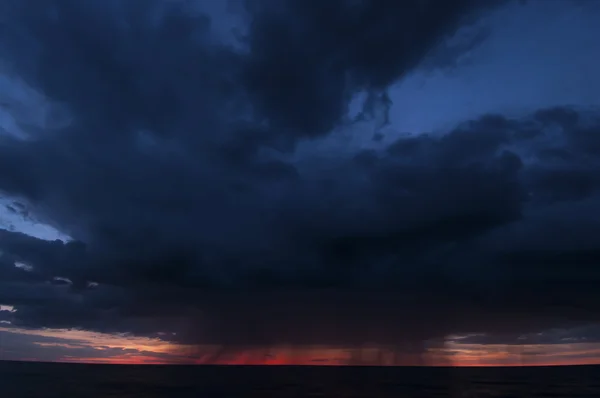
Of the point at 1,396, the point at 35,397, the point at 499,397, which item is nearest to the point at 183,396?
the point at 35,397

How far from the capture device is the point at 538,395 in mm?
127125

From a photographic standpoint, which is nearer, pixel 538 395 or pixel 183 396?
pixel 183 396

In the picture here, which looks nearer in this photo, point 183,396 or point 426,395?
point 183,396

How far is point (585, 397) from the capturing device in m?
121

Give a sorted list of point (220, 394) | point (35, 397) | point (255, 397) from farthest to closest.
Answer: point (220, 394) < point (255, 397) < point (35, 397)

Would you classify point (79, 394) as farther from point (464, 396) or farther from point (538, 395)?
point (538, 395)

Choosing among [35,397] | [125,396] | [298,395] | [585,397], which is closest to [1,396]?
[35,397]

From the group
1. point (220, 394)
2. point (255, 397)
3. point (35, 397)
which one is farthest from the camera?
point (220, 394)

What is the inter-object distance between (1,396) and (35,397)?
30.4 ft

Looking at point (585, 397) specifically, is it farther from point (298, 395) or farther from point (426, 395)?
point (298, 395)

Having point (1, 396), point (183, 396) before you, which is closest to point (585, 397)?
point (183, 396)

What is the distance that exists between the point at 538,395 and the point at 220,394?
80.5 meters

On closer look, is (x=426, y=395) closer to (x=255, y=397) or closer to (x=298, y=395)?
(x=298, y=395)

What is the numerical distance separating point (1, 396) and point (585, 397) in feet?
448
